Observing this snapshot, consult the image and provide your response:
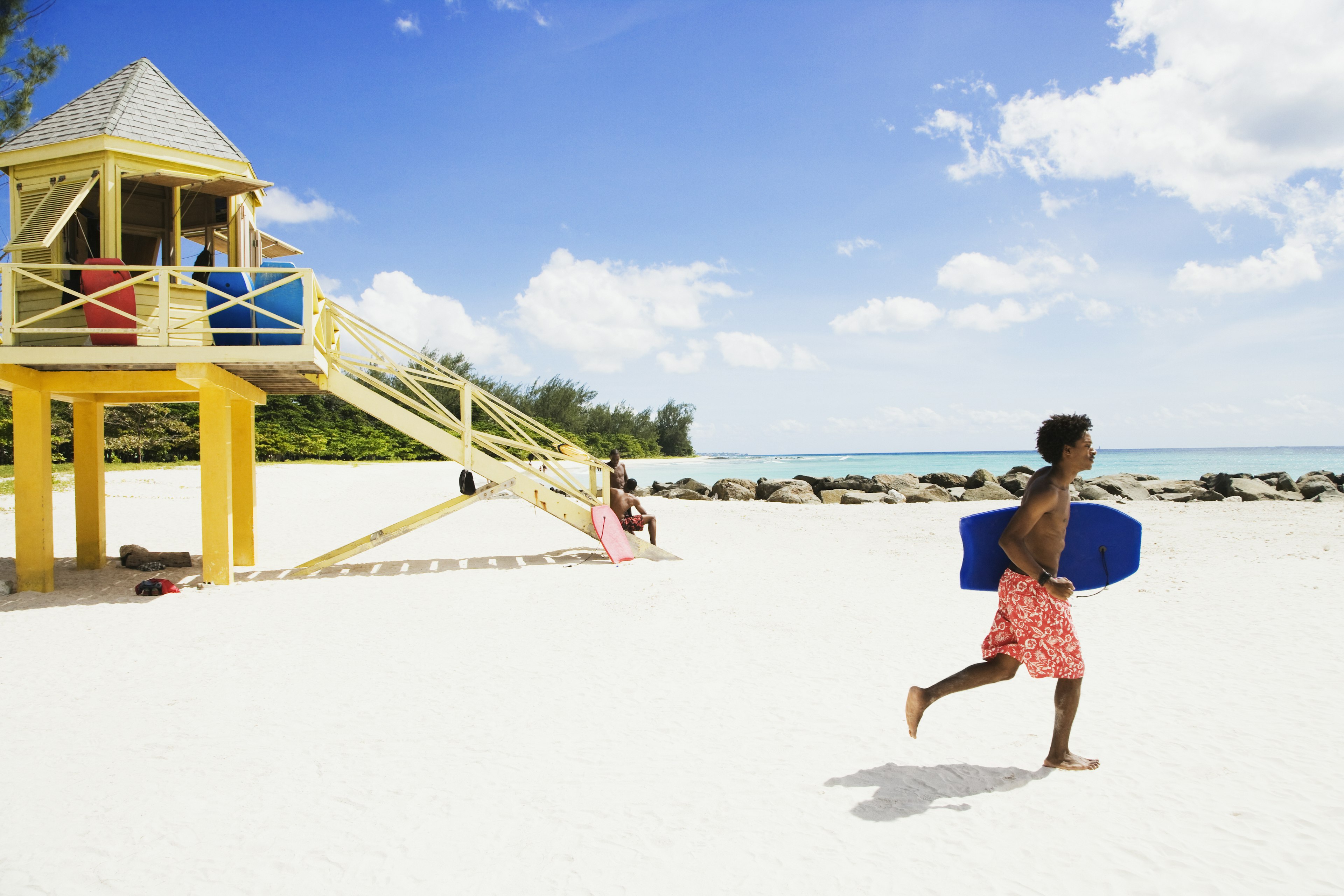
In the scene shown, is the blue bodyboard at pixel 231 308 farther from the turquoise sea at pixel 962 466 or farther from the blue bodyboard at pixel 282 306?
the turquoise sea at pixel 962 466

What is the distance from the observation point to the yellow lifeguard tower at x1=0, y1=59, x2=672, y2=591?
9.72 m

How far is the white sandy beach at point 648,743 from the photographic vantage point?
3553 millimetres

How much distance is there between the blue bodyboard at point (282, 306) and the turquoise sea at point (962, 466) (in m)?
29.9

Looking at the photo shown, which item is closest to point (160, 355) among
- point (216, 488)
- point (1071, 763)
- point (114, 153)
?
point (216, 488)

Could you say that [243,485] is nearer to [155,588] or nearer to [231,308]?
[155,588]

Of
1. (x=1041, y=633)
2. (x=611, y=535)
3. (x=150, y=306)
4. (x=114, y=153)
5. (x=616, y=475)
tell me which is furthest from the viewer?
(x=616, y=475)

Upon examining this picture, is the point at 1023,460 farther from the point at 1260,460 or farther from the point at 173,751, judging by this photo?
the point at 173,751

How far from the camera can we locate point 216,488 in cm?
991

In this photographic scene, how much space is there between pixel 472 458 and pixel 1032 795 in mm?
8903

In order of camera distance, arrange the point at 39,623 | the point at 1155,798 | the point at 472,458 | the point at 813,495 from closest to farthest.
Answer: the point at 1155,798 → the point at 39,623 → the point at 472,458 → the point at 813,495

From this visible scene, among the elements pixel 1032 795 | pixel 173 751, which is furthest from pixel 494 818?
pixel 1032 795

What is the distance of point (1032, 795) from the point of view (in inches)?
165

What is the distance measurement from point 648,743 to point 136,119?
1135cm

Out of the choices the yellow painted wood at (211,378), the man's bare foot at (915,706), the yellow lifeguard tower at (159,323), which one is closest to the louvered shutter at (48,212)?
the yellow lifeguard tower at (159,323)
